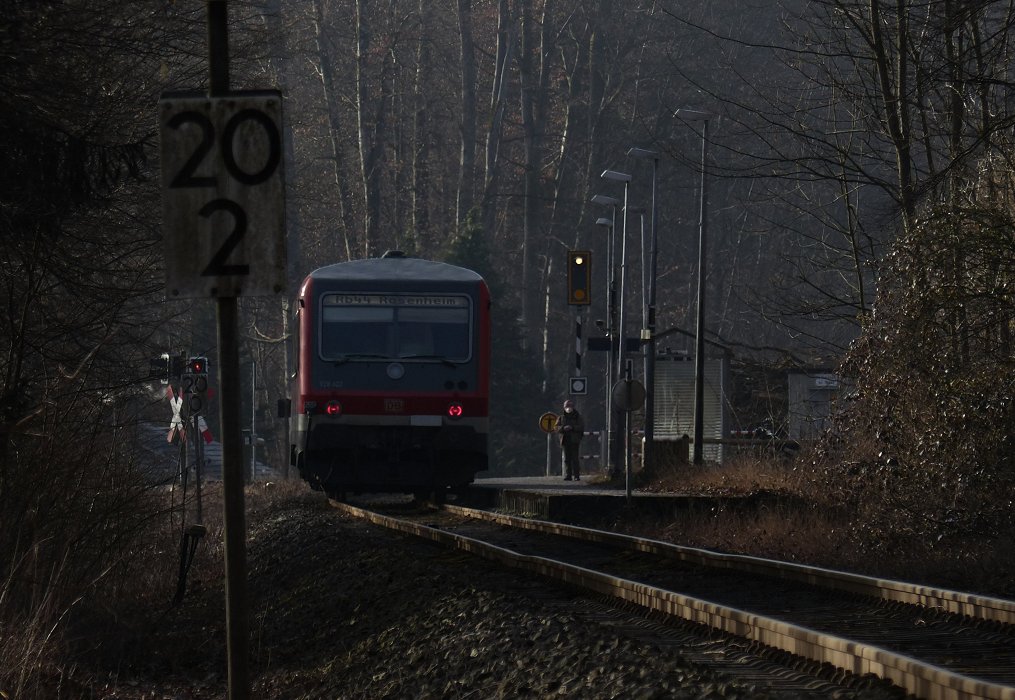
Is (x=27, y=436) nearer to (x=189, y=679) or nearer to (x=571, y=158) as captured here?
(x=189, y=679)

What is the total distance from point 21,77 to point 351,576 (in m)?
4.78

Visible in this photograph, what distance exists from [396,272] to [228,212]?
1542cm

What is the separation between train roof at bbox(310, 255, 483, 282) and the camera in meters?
21.0

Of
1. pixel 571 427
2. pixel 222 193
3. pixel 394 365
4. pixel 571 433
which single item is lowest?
pixel 571 433

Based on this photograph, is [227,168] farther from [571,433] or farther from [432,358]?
[571,433]

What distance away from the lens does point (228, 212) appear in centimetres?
579

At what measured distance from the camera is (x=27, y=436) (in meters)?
12.0

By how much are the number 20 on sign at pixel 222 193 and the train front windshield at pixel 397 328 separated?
14.9 m

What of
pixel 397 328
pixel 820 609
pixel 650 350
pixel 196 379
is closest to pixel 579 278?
pixel 650 350

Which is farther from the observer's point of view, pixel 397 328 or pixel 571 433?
pixel 571 433

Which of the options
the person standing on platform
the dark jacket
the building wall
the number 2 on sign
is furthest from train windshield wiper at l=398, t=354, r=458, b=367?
the building wall

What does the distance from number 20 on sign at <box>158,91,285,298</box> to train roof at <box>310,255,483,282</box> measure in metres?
14.9

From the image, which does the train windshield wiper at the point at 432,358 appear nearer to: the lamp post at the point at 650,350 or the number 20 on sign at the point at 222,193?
the lamp post at the point at 650,350

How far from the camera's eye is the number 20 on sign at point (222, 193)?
18.9 ft
